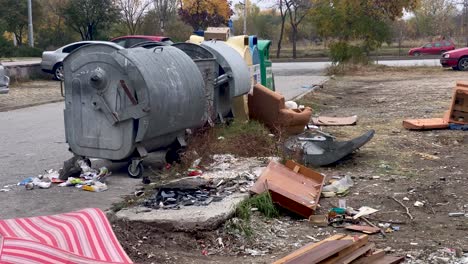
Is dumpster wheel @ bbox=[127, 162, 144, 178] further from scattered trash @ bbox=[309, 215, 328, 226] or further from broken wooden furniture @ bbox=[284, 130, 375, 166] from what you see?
scattered trash @ bbox=[309, 215, 328, 226]

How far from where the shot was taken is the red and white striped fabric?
4.35m

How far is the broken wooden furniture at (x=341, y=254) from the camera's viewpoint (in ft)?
15.3

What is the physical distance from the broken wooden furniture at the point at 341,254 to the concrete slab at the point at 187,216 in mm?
1123

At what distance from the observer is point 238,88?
35.0 feet

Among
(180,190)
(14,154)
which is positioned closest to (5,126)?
(14,154)

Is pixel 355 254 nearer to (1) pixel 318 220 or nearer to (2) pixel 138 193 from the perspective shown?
(1) pixel 318 220

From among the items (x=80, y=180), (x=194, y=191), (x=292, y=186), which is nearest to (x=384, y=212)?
(x=292, y=186)

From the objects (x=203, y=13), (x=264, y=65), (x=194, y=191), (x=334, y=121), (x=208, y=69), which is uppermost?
(x=203, y=13)

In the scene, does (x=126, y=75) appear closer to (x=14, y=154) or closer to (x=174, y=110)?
(x=174, y=110)

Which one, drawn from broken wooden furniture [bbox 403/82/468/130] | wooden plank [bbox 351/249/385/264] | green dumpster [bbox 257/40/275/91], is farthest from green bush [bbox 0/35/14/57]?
wooden plank [bbox 351/249/385/264]

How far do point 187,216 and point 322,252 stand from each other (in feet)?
5.24

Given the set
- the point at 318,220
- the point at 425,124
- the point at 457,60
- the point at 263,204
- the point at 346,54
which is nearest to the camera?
the point at 318,220

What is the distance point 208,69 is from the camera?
10.2 metres

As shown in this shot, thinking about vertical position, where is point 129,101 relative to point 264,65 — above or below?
above
